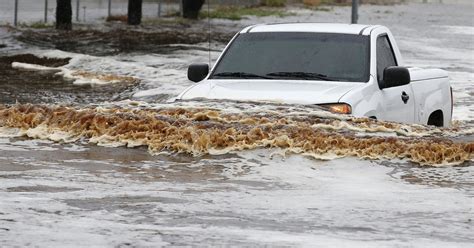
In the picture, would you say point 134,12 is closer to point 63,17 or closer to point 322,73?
point 63,17

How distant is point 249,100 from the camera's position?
11602 millimetres

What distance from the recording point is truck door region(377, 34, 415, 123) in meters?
12.2

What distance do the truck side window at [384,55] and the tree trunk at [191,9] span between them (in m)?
37.5

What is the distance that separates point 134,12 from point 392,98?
2932 centimetres

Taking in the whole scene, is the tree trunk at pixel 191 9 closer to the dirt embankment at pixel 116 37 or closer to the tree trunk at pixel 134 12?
the dirt embankment at pixel 116 37

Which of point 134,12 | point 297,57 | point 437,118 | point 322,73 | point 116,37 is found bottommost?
point 116,37

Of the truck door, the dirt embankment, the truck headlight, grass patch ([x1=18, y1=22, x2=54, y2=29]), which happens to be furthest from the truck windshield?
grass patch ([x1=18, y1=22, x2=54, y2=29])

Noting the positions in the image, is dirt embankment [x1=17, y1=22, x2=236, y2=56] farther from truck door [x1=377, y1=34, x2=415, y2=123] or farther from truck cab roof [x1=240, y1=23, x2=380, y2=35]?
truck door [x1=377, y1=34, x2=415, y2=123]

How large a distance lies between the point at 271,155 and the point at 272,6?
61.1 metres

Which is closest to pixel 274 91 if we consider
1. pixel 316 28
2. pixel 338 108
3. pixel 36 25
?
pixel 338 108

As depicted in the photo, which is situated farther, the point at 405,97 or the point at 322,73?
the point at 405,97

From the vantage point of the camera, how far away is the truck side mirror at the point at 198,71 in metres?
12.6

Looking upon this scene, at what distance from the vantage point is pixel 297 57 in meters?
12.4

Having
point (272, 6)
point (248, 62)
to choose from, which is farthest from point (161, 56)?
point (272, 6)
